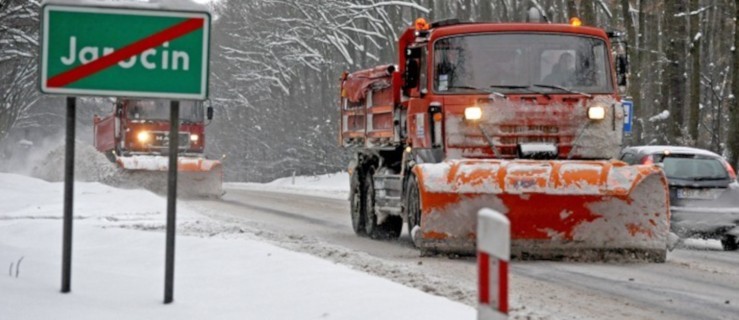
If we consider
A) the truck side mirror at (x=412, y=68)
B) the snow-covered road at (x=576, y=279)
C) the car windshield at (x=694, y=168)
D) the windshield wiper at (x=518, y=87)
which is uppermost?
the truck side mirror at (x=412, y=68)

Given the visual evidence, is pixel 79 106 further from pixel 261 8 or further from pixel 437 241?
pixel 437 241

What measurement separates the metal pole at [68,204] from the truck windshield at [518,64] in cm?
601

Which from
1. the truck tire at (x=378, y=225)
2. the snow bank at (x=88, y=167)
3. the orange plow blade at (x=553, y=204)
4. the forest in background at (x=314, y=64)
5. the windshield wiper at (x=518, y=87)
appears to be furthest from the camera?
the forest in background at (x=314, y=64)

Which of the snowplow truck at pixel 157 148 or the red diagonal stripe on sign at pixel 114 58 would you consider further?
the snowplow truck at pixel 157 148

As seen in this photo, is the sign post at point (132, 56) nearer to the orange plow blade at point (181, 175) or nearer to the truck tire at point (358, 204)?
the truck tire at point (358, 204)

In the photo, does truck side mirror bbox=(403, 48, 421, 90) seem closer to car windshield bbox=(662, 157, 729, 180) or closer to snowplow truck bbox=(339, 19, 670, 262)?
snowplow truck bbox=(339, 19, 670, 262)

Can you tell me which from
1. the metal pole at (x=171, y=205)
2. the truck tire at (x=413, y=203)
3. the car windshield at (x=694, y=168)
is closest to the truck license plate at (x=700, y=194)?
the car windshield at (x=694, y=168)

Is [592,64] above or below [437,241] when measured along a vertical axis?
above

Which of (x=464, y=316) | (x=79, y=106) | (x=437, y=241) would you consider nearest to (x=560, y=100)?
(x=437, y=241)

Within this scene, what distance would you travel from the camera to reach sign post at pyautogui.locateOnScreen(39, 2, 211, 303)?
7.36 meters

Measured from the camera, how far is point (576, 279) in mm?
10602

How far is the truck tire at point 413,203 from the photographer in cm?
1273

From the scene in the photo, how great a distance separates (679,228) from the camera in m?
15.6

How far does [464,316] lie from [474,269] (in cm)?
404
